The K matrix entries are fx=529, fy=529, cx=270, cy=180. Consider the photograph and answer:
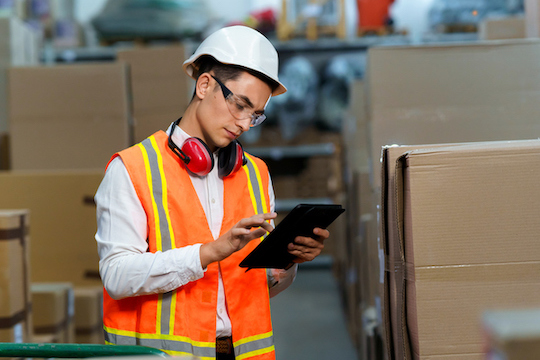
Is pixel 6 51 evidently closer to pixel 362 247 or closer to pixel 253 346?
pixel 362 247

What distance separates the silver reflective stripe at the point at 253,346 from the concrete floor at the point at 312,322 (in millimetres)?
2065

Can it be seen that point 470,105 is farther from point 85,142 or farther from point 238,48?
point 85,142

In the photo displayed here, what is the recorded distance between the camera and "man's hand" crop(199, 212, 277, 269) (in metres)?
1.19

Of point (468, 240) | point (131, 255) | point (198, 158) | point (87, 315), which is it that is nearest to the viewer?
point (468, 240)

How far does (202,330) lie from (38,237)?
75.7 inches

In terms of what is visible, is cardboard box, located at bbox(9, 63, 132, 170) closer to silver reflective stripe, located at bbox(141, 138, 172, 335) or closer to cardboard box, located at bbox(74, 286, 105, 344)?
cardboard box, located at bbox(74, 286, 105, 344)

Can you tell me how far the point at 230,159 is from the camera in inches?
56.2

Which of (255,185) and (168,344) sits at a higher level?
(255,185)

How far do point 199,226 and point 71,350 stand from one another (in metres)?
0.41

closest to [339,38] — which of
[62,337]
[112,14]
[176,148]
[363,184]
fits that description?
[112,14]

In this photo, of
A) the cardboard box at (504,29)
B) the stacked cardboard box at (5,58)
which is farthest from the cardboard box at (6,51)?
the cardboard box at (504,29)

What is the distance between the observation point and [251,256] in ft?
4.22

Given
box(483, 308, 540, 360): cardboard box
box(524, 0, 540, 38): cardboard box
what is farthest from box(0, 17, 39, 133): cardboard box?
box(483, 308, 540, 360): cardboard box

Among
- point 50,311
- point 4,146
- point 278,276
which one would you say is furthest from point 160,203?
point 4,146
